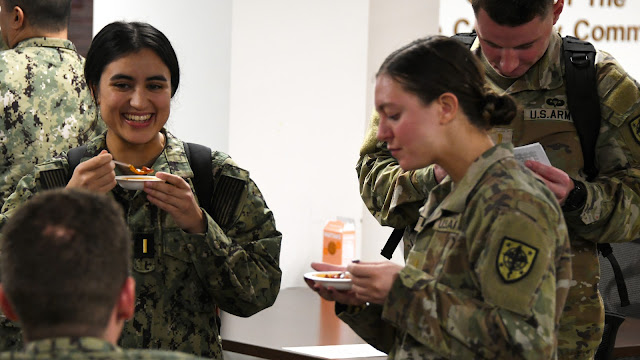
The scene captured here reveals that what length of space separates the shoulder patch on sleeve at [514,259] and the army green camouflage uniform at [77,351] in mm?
559

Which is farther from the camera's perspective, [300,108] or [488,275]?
[300,108]

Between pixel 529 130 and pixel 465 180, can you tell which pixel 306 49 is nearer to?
pixel 529 130

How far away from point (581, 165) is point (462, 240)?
2.19 feet

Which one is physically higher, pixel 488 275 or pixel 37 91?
pixel 37 91

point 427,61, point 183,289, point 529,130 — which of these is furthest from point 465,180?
point 183,289

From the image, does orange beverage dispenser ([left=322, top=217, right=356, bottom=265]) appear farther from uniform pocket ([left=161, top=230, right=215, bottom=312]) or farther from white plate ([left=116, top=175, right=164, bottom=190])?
white plate ([left=116, top=175, right=164, bottom=190])

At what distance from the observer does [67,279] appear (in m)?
1.18

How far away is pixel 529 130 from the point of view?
209 centimetres

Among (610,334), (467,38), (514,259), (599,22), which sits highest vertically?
(599,22)

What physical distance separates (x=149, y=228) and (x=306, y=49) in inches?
83.1

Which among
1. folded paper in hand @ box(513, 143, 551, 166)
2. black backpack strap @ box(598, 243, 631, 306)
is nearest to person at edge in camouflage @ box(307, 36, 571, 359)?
folded paper in hand @ box(513, 143, 551, 166)

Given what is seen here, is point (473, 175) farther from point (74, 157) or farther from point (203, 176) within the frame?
point (74, 157)

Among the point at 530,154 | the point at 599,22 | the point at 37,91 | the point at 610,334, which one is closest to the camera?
the point at 530,154

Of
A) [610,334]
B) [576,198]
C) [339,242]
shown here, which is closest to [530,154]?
[576,198]
